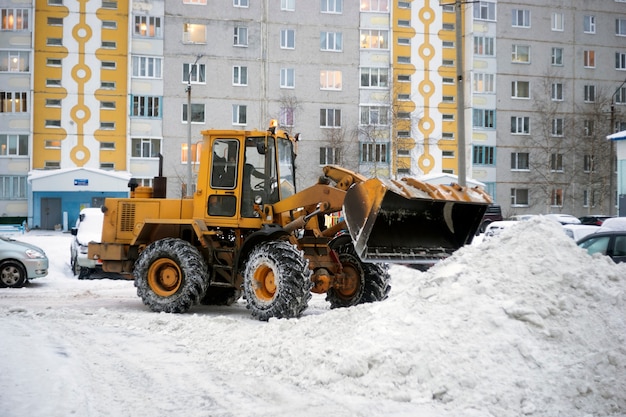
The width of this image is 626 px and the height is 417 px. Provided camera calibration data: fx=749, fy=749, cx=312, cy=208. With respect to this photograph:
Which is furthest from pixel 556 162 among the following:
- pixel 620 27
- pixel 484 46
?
pixel 620 27

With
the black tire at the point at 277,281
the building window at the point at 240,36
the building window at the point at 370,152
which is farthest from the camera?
the building window at the point at 370,152

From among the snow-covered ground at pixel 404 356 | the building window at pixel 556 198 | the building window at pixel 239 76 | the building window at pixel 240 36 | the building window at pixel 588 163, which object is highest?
the building window at pixel 240 36

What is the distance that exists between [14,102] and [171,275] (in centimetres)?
4190

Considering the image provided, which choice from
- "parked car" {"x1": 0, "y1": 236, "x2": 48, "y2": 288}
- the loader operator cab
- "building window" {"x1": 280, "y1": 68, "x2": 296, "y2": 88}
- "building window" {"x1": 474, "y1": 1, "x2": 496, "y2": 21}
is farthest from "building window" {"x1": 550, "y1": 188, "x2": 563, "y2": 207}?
the loader operator cab

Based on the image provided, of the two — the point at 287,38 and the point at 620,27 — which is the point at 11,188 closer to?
the point at 287,38

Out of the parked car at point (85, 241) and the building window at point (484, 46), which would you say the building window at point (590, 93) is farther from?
the parked car at point (85, 241)

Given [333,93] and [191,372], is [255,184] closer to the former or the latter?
[191,372]

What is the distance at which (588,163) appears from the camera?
59.4m

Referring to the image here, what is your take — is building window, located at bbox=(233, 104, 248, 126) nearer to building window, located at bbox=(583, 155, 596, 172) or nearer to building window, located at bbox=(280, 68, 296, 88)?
building window, located at bbox=(280, 68, 296, 88)

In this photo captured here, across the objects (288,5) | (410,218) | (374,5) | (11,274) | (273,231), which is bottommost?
(11,274)

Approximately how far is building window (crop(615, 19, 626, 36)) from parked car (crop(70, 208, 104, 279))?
52.7 metres

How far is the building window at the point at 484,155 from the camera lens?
57.6m

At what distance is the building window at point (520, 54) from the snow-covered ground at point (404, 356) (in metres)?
51.5

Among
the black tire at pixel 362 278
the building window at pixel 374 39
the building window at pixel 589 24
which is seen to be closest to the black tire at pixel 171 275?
the black tire at pixel 362 278
